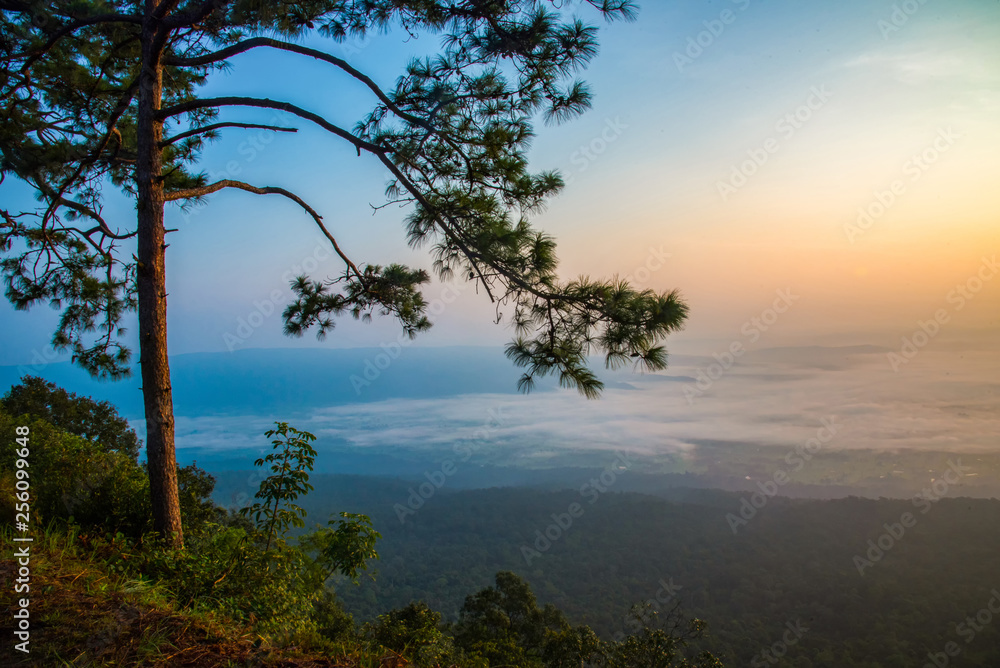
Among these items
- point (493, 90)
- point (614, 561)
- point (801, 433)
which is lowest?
point (614, 561)

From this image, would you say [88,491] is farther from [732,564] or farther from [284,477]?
[732,564]

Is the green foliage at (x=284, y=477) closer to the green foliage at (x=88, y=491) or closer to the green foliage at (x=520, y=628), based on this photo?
the green foliage at (x=88, y=491)

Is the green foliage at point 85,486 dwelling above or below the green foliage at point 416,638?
above

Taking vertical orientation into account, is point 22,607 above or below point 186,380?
below

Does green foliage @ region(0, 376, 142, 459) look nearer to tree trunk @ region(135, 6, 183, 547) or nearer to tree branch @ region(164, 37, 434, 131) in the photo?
tree trunk @ region(135, 6, 183, 547)

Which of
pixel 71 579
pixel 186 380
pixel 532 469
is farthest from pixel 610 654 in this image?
pixel 186 380

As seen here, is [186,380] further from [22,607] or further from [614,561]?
[22,607]

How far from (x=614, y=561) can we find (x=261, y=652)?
4213cm

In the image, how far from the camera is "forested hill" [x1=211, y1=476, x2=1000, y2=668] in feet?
85.4

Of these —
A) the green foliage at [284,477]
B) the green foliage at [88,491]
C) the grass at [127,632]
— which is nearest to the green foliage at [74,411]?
the green foliage at [88,491]

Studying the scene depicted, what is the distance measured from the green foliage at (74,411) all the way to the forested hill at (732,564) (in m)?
16.1

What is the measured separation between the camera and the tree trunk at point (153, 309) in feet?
11.2

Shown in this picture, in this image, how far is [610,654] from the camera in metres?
10.1

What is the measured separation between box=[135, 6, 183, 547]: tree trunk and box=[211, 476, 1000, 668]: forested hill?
70.2ft
